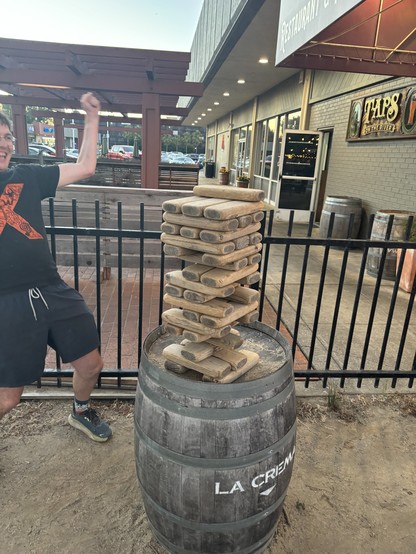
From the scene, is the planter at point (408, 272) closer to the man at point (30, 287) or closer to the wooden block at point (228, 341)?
the wooden block at point (228, 341)

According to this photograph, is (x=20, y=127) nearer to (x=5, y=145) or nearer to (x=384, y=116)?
(x=384, y=116)

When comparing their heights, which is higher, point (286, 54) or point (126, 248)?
point (286, 54)

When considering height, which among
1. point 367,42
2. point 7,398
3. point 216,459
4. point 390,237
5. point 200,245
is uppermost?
point 367,42

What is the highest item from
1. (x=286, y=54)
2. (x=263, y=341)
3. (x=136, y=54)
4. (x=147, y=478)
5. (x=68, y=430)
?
(x=136, y=54)

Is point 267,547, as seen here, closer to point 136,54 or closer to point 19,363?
point 19,363

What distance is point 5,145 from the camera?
2.07m

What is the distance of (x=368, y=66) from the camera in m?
5.38

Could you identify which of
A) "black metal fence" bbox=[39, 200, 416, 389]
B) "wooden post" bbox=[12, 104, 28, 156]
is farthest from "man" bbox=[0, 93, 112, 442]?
"wooden post" bbox=[12, 104, 28, 156]

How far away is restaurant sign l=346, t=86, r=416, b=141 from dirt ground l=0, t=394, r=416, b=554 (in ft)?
19.6

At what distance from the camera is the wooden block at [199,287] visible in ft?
5.63

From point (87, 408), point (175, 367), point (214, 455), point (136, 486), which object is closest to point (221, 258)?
point (175, 367)

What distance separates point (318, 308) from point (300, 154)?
9061 mm

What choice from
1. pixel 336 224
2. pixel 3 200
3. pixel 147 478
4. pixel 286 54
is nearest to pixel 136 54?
pixel 286 54

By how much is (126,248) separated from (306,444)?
3.91m
